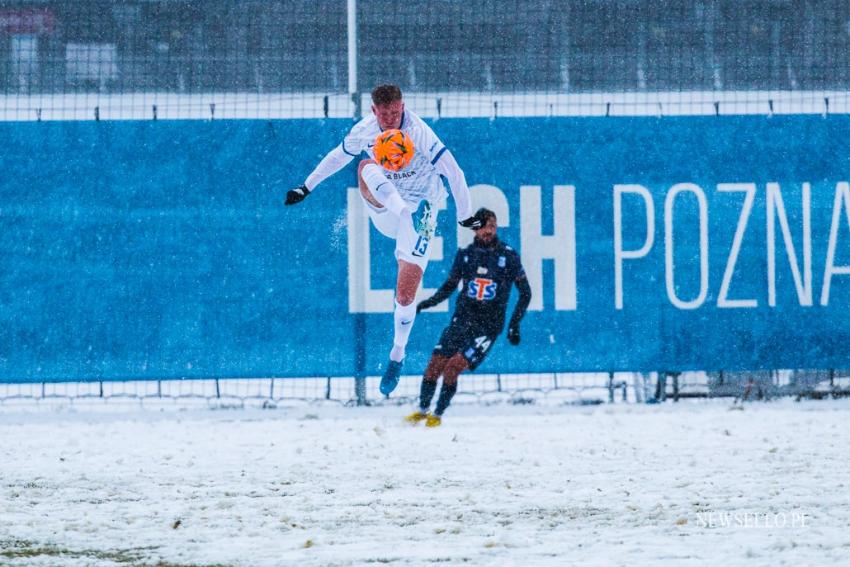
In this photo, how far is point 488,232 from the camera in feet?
31.9

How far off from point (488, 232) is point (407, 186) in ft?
11.1

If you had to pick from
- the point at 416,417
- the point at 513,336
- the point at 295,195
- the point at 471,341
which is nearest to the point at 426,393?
the point at 416,417

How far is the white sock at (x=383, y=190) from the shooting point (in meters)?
6.11

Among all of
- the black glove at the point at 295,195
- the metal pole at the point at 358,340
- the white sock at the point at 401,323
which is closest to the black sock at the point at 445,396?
the metal pole at the point at 358,340

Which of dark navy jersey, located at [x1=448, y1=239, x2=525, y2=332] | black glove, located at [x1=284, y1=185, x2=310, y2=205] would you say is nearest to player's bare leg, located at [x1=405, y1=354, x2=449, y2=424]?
dark navy jersey, located at [x1=448, y1=239, x2=525, y2=332]

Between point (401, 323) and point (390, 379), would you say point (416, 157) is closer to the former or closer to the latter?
point (401, 323)

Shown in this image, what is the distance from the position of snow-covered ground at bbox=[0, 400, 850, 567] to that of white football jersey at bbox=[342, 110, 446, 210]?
5.42ft

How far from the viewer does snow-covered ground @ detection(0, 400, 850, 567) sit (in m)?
5.51

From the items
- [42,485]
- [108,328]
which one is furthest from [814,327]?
[42,485]

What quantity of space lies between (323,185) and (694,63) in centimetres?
380

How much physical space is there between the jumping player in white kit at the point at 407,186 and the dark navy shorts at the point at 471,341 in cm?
331

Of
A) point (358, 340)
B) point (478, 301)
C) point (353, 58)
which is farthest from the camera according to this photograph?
point (358, 340)

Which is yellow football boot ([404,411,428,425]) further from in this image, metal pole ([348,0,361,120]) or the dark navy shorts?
metal pole ([348,0,361,120])

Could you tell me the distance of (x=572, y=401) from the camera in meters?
11.7
